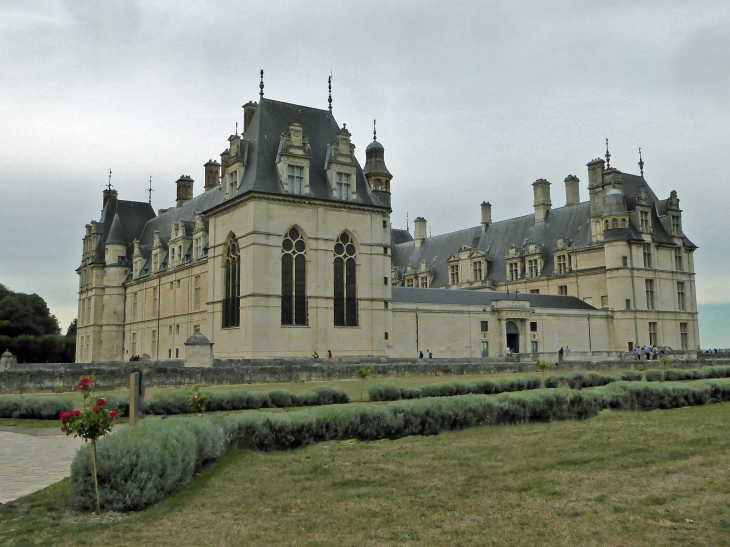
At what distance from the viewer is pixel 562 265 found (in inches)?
2266

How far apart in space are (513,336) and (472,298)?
4456 millimetres

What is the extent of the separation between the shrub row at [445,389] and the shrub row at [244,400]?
1085 mm

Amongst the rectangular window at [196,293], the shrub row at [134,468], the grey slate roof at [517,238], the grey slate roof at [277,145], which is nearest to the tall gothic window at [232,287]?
the grey slate roof at [277,145]


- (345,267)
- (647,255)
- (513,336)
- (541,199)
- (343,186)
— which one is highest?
(541,199)

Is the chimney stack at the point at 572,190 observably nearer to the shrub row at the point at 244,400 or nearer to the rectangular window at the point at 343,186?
the rectangular window at the point at 343,186

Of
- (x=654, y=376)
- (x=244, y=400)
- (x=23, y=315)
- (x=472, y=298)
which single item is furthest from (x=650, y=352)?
(x=23, y=315)

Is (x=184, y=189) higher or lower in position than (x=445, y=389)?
higher

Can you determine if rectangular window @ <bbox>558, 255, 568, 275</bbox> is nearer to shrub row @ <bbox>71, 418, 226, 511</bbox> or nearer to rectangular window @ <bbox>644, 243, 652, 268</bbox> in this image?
rectangular window @ <bbox>644, 243, 652, 268</bbox>

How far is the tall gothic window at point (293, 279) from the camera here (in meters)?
37.8

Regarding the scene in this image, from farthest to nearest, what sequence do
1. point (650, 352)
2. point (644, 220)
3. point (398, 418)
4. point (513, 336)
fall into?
point (644, 220) < point (513, 336) < point (650, 352) < point (398, 418)

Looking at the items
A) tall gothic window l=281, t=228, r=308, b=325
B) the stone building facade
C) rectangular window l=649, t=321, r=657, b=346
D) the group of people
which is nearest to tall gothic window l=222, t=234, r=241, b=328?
the stone building facade

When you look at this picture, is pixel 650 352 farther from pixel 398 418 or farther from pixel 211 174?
pixel 211 174

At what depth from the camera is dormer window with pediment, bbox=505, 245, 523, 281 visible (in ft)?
201

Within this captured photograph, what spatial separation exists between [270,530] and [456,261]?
60369 mm
